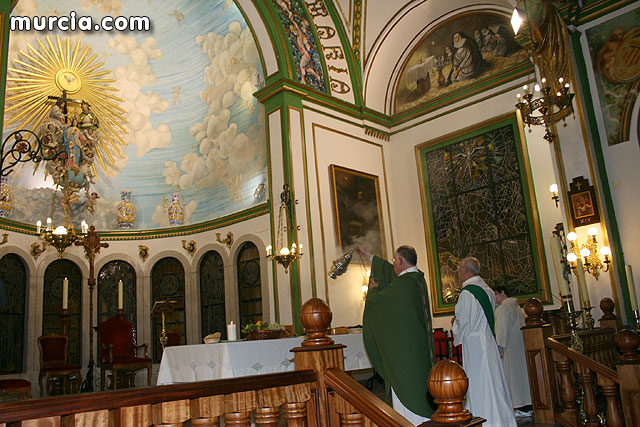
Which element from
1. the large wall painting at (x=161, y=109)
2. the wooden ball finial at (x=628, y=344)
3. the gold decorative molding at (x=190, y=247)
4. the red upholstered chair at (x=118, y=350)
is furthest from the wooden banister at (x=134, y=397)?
the gold decorative molding at (x=190, y=247)

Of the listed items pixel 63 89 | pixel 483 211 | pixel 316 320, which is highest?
pixel 63 89

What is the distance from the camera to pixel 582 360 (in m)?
5.07

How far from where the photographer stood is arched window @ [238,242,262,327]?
41.3 ft

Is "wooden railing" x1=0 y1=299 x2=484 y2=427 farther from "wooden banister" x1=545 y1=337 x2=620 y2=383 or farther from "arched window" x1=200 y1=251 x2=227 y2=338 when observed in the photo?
"arched window" x1=200 y1=251 x2=227 y2=338

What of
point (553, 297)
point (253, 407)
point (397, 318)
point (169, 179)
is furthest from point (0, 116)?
point (553, 297)

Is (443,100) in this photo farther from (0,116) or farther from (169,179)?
(0,116)

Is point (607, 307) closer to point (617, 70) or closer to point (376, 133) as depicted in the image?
point (617, 70)

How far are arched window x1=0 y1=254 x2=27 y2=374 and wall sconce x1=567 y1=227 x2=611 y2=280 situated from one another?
11.0 m

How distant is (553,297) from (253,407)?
30.1ft

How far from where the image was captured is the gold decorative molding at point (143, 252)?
547 inches

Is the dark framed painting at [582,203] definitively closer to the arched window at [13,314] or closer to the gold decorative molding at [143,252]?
the gold decorative molding at [143,252]

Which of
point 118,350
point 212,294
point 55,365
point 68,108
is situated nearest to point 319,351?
point 55,365

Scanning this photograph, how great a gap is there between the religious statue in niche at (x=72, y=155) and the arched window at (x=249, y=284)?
13.3 ft

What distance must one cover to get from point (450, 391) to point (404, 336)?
241cm
